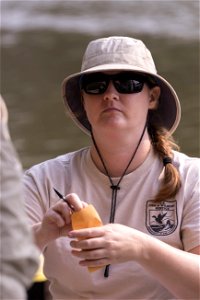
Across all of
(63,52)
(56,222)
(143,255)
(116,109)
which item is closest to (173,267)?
(143,255)

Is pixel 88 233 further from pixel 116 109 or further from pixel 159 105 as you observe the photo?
pixel 159 105

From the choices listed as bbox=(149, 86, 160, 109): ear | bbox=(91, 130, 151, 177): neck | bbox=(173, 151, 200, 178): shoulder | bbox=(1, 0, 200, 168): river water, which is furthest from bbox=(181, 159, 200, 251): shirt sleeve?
bbox=(1, 0, 200, 168): river water

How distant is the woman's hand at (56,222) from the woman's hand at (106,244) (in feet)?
0.31

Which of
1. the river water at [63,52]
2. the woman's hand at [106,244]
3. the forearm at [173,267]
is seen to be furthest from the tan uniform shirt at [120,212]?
the river water at [63,52]

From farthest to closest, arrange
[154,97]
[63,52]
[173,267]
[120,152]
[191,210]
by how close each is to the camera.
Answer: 1. [63,52]
2. [154,97]
3. [120,152]
4. [191,210]
5. [173,267]

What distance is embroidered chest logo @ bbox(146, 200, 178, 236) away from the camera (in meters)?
1.94

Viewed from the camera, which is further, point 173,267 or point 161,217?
point 161,217

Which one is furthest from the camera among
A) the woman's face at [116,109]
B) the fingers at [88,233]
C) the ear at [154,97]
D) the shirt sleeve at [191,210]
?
the ear at [154,97]

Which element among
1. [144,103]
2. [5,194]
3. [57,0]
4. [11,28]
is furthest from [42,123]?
[5,194]

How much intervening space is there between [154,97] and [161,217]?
39 centimetres

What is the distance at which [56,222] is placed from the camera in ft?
5.94

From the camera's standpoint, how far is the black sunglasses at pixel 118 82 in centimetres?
202

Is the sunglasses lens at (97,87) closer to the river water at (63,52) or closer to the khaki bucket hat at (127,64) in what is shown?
the khaki bucket hat at (127,64)

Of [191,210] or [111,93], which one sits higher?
[111,93]
